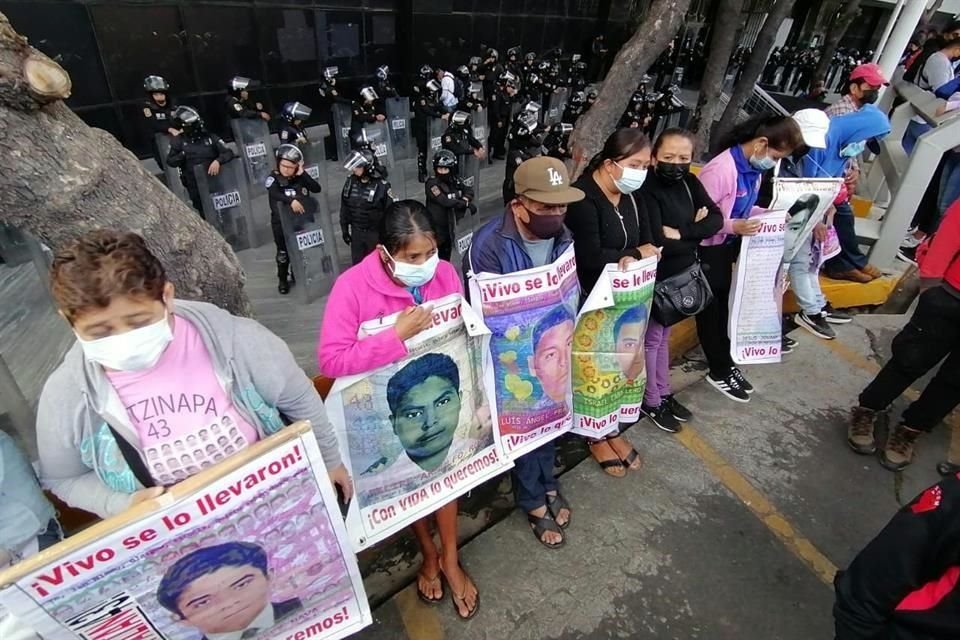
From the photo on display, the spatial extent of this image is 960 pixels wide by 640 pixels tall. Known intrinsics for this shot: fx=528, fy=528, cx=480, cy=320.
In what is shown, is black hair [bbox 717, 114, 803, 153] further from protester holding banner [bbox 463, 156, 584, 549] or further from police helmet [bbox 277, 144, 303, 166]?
police helmet [bbox 277, 144, 303, 166]

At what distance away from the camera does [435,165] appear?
5.62 metres

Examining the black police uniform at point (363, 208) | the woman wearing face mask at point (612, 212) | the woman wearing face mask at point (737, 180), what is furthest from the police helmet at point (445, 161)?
the woman wearing face mask at point (612, 212)

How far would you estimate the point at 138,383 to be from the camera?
1.53m

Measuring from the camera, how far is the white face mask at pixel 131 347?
1408 millimetres

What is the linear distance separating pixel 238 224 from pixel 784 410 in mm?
6164

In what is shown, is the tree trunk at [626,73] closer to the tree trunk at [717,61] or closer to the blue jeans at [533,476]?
the tree trunk at [717,61]

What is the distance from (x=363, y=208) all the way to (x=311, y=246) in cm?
Answer: 71

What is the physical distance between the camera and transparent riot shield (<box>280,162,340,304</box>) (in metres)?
5.19

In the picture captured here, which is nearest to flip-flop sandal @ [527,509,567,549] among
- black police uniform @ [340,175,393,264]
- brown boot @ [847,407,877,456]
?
brown boot @ [847,407,877,456]

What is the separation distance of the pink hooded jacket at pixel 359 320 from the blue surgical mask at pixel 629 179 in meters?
1.31

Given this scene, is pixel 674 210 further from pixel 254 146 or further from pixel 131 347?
pixel 254 146

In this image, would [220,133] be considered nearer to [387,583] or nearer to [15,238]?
[15,238]

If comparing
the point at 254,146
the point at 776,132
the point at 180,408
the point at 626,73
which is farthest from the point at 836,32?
the point at 180,408

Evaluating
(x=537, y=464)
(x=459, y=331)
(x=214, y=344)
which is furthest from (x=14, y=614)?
(x=537, y=464)
